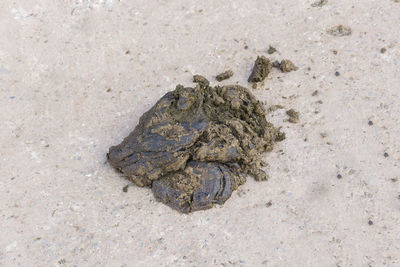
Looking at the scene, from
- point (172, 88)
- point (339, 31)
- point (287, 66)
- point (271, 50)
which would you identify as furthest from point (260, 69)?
point (339, 31)

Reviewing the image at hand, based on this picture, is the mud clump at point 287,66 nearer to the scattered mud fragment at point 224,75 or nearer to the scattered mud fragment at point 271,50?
the scattered mud fragment at point 271,50

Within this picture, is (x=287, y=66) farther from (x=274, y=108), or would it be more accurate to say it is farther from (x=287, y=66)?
(x=274, y=108)

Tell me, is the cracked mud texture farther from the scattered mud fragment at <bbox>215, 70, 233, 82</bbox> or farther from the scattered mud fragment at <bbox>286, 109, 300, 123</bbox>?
the scattered mud fragment at <bbox>215, 70, 233, 82</bbox>

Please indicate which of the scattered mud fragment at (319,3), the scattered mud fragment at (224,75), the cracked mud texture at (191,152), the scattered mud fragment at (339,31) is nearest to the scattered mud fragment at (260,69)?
the scattered mud fragment at (224,75)

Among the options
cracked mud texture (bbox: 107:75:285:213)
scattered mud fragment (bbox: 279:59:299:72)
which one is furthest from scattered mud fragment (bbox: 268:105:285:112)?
scattered mud fragment (bbox: 279:59:299:72)

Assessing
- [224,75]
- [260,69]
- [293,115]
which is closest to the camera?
[293,115]

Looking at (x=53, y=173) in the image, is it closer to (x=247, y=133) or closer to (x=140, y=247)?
(x=140, y=247)

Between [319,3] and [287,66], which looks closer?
[287,66]
